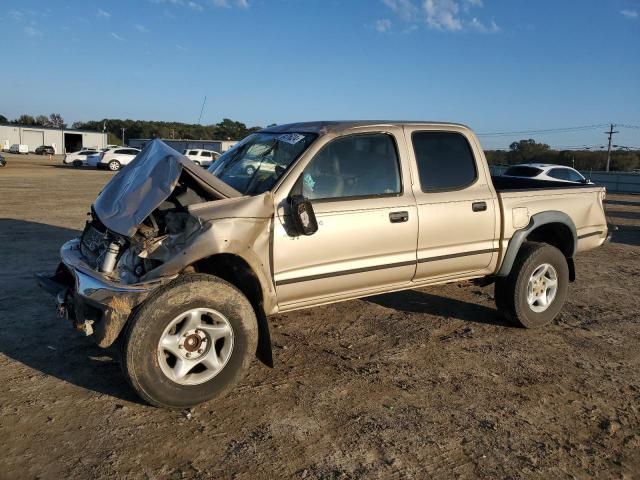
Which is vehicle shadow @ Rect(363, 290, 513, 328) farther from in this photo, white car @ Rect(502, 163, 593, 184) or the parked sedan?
the parked sedan

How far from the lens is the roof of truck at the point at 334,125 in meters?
4.20

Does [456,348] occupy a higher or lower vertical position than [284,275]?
lower

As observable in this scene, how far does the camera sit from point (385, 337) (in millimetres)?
4770

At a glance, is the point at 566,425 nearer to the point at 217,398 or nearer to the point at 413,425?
the point at 413,425

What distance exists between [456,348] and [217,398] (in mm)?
2161

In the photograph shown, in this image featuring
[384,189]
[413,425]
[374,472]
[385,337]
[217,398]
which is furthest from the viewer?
[385,337]

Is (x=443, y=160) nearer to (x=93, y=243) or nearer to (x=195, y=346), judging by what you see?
(x=195, y=346)

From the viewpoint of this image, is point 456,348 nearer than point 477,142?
Yes

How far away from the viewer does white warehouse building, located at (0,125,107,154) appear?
8219 centimetres

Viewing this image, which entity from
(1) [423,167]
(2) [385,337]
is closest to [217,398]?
(2) [385,337]

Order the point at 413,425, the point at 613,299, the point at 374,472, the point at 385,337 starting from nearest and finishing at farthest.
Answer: the point at 374,472, the point at 413,425, the point at 385,337, the point at 613,299

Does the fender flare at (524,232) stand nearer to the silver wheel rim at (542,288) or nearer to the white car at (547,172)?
the silver wheel rim at (542,288)

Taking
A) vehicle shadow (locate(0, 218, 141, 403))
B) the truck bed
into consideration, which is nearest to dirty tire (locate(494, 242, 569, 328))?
the truck bed

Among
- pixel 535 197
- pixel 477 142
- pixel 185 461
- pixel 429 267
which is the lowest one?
pixel 185 461
